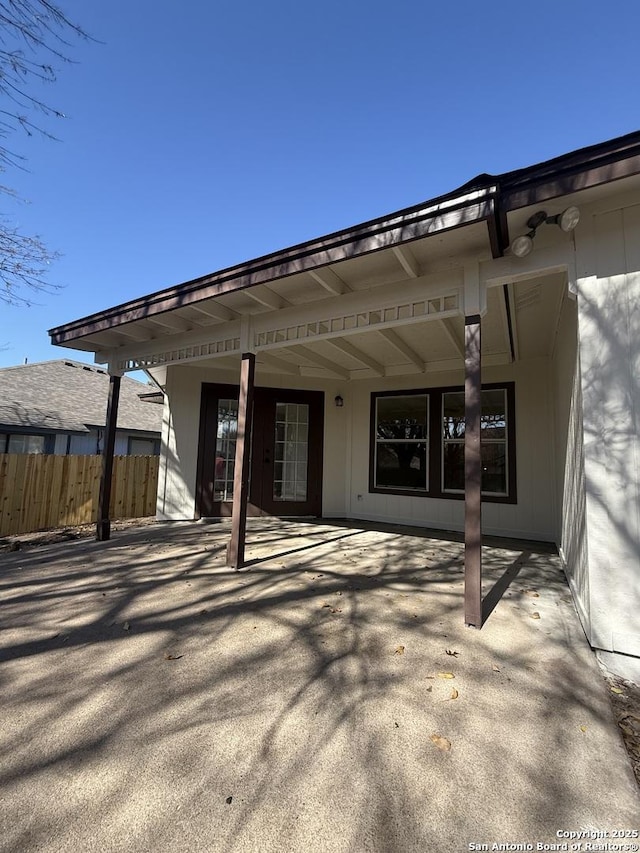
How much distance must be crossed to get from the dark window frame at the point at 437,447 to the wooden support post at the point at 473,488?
355cm

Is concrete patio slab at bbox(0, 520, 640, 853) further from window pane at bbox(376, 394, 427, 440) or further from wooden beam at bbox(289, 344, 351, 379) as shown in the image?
window pane at bbox(376, 394, 427, 440)

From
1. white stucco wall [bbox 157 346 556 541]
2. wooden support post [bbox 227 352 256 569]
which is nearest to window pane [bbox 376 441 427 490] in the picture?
white stucco wall [bbox 157 346 556 541]

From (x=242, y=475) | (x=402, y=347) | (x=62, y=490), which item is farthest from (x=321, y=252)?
(x=62, y=490)

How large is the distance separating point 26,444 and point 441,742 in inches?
523

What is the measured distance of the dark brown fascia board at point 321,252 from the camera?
2.63m

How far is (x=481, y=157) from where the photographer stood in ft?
23.7

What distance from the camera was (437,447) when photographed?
6715 millimetres

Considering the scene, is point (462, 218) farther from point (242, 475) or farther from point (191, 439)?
point (191, 439)

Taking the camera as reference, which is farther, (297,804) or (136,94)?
(136,94)

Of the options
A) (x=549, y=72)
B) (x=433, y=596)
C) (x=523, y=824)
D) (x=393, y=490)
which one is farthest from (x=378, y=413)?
(x=523, y=824)

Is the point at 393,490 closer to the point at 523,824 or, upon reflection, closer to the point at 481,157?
the point at 523,824

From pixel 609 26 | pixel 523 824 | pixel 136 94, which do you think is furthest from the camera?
pixel 136 94

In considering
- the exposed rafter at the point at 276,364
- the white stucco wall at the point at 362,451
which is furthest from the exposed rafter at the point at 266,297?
the white stucco wall at the point at 362,451

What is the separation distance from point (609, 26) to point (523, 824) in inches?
295
